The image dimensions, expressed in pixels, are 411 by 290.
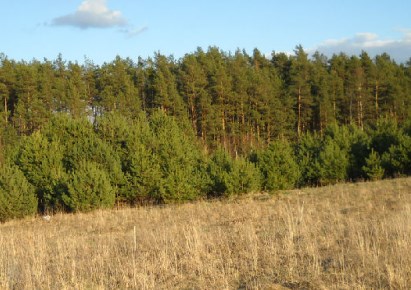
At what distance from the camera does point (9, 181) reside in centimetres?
1991

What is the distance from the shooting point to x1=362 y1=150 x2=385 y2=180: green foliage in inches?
1029

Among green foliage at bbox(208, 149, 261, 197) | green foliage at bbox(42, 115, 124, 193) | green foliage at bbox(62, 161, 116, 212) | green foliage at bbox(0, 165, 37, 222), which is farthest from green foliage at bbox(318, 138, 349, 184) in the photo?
green foliage at bbox(0, 165, 37, 222)

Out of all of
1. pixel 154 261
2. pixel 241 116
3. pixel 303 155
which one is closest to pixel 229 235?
pixel 154 261

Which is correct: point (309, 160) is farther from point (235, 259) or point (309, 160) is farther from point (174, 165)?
point (235, 259)

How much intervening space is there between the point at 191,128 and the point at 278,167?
49.9 feet

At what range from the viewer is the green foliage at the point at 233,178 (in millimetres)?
22625

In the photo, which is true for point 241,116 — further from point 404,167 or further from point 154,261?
point 154,261

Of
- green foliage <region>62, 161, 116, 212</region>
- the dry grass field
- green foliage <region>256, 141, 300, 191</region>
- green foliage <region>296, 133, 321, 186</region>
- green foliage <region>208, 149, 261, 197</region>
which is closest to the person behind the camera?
the dry grass field

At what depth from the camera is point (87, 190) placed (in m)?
20.2

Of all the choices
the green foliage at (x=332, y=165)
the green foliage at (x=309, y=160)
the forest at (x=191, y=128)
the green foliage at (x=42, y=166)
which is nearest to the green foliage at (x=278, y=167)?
the forest at (x=191, y=128)

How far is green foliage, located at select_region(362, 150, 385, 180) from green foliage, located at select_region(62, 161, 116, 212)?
48.3 ft

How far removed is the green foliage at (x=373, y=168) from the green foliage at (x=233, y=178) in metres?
7.03

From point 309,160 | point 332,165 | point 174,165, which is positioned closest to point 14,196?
point 174,165

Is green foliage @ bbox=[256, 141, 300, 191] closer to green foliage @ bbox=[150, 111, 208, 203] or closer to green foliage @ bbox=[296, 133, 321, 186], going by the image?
green foliage @ bbox=[296, 133, 321, 186]
